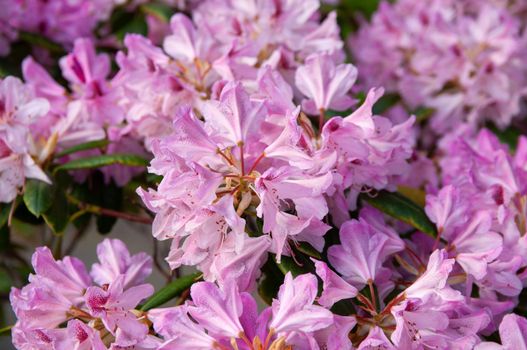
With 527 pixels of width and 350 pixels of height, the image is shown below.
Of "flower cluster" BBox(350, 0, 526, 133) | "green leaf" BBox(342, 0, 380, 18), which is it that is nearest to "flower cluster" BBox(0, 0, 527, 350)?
"flower cluster" BBox(350, 0, 526, 133)

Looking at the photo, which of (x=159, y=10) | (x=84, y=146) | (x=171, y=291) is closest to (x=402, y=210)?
(x=171, y=291)

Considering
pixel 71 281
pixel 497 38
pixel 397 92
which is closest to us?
pixel 71 281

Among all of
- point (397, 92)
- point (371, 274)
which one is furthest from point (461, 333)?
point (397, 92)

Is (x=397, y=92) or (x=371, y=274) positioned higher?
(x=371, y=274)

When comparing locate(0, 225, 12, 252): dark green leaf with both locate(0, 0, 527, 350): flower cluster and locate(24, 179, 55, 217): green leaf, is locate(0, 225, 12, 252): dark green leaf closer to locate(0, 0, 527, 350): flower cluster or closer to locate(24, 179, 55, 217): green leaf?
locate(0, 0, 527, 350): flower cluster

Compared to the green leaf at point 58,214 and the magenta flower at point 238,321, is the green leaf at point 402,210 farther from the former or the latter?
the green leaf at point 58,214

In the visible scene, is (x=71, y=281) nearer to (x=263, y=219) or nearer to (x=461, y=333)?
(x=263, y=219)
